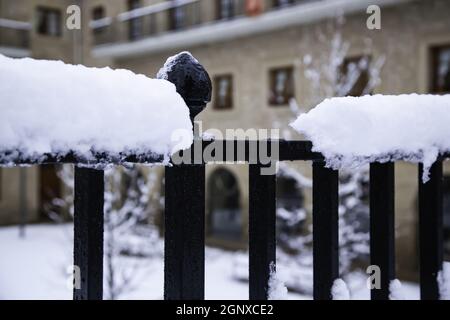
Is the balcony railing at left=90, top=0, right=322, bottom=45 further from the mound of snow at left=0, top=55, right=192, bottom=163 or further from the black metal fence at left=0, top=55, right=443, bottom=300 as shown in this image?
the mound of snow at left=0, top=55, right=192, bottom=163

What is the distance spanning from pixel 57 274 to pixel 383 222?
1145 cm

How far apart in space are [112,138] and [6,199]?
60.9ft

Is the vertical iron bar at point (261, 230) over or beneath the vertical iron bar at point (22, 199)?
over

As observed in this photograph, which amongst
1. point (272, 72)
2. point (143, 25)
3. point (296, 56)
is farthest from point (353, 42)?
point (143, 25)

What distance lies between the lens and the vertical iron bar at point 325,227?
129cm

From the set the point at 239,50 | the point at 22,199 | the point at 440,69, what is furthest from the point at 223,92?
the point at 22,199

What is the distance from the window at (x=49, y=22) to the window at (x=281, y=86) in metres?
10.1

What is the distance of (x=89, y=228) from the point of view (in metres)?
0.96

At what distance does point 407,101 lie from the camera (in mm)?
1388

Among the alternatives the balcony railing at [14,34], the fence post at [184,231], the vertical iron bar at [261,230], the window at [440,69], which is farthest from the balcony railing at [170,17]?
the fence post at [184,231]

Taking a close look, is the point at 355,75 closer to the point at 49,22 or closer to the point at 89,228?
the point at 89,228

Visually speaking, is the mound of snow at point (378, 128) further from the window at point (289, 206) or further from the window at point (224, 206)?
the window at point (224, 206)

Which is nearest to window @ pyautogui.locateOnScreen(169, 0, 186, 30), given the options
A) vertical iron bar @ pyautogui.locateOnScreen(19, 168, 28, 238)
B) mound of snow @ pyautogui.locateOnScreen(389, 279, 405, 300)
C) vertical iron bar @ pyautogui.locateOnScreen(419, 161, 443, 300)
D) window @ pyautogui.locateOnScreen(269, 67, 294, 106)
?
window @ pyautogui.locateOnScreen(269, 67, 294, 106)

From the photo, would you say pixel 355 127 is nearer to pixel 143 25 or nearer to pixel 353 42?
pixel 353 42
